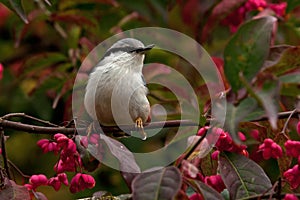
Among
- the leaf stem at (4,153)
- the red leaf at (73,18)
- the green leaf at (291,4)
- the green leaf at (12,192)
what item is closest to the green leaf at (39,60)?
the red leaf at (73,18)

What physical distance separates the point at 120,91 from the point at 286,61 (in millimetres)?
1042

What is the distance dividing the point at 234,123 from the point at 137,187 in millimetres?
254

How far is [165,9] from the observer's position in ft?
7.84

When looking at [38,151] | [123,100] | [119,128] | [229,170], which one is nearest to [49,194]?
[38,151]

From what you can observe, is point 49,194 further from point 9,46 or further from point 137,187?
point 137,187

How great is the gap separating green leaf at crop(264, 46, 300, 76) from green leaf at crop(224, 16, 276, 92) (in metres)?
0.09

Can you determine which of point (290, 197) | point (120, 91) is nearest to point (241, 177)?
point (290, 197)

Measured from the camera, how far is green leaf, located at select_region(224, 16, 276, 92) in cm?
136

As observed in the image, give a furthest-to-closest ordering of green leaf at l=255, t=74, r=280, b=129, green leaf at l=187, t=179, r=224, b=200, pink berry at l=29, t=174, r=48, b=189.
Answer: pink berry at l=29, t=174, r=48, b=189
green leaf at l=187, t=179, r=224, b=200
green leaf at l=255, t=74, r=280, b=129

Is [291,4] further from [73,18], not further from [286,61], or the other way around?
[286,61]

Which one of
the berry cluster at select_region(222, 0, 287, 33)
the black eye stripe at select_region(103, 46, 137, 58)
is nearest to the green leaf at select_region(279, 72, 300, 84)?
the black eye stripe at select_region(103, 46, 137, 58)

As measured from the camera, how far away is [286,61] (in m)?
1.47

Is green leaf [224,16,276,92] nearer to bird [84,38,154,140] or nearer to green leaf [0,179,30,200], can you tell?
green leaf [0,179,30,200]

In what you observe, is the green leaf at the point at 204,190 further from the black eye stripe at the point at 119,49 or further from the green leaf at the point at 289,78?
the black eye stripe at the point at 119,49
